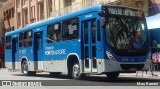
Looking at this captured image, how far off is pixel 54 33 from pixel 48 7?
2850 cm

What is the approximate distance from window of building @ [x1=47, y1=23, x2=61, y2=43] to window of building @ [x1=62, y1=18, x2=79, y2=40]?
56cm

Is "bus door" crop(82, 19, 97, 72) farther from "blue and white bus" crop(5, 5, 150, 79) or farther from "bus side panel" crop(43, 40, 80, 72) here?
"bus side panel" crop(43, 40, 80, 72)

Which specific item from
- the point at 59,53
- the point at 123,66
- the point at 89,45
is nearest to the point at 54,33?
the point at 59,53

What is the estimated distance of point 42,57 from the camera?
852 inches

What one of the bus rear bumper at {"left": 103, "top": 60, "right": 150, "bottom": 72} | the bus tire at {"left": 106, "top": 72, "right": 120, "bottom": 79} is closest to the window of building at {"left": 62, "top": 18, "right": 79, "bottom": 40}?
the bus tire at {"left": 106, "top": 72, "right": 120, "bottom": 79}

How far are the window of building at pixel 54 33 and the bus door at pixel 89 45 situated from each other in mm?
2464

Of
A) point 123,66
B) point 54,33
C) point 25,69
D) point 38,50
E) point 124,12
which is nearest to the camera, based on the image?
point 123,66

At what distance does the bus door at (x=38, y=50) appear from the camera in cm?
2184

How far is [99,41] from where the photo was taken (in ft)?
52.3

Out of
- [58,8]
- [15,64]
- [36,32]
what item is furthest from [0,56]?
[36,32]

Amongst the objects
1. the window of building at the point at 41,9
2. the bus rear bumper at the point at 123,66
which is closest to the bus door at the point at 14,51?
the bus rear bumper at the point at 123,66

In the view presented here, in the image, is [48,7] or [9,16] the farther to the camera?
[9,16]

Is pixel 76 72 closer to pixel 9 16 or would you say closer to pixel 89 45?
pixel 89 45

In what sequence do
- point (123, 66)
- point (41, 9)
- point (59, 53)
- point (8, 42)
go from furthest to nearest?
point (41, 9)
point (8, 42)
point (59, 53)
point (123, 66)
